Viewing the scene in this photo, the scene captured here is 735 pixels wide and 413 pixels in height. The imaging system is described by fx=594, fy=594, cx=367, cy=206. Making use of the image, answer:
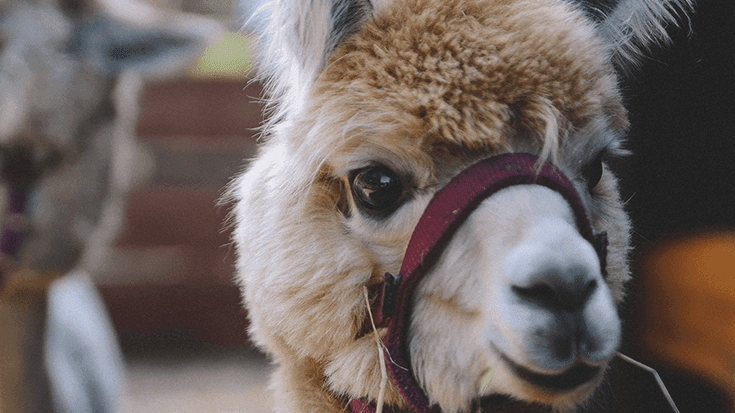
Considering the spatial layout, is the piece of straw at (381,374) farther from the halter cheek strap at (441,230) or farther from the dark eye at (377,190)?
the dark eye at (377,190)

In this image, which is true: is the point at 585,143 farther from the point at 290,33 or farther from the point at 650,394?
the point at 650,394

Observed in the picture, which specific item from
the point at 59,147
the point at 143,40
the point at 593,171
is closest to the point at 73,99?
the point at 59,147

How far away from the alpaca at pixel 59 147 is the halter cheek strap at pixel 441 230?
173cm

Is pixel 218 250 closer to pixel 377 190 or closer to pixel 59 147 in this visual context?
pixel 59 147

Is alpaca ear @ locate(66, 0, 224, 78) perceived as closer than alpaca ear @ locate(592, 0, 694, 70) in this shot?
No

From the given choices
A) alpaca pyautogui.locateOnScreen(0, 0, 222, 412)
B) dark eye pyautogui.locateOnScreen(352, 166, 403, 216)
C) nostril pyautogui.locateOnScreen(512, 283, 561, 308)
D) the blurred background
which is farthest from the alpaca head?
nostril pyautogui.locateOnScreen(512, 283, 561, 308)

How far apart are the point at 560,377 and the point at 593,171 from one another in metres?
0.50

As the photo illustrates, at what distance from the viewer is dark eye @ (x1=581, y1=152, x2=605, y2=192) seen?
1.27 metres

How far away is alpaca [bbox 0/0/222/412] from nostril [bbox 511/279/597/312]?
1.99 m

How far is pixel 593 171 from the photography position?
1300 mm

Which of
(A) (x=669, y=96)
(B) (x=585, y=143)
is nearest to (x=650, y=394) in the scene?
(A) (x=669, y=96)

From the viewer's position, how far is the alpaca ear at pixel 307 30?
46.9 inches

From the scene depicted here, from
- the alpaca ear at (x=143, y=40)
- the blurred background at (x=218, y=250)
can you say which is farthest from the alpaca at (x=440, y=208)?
the alpaca ear at (x=143, y=40)

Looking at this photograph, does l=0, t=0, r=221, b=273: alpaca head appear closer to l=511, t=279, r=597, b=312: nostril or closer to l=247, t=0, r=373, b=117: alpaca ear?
l=247, t=0, r=373, b=117: alpaca ear
